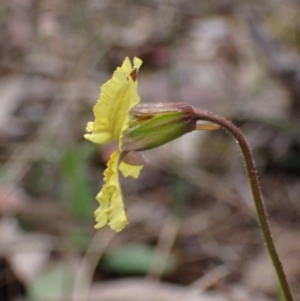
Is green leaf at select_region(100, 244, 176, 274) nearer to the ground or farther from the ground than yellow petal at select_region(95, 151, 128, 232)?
nearer to the ground

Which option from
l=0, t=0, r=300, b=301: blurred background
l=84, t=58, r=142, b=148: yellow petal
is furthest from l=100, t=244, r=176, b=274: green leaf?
l=84, t=58, r=142, b=148: yellow petal

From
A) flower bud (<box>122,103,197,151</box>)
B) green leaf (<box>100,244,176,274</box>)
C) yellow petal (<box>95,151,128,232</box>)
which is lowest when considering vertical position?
green leaf (<box>100,244,176,274</box>)

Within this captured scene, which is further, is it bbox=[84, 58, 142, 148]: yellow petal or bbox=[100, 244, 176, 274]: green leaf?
bbox=[100, 244, 176, 274]: green leaf

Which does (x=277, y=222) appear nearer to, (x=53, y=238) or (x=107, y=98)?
(x=53, y=238)

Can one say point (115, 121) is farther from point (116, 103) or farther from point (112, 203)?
point (112, 203)

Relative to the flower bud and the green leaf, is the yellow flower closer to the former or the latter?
the flower bud

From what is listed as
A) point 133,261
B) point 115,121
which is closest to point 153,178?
point 133,261

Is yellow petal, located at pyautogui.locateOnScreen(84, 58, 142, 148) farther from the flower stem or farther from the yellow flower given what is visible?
the flower stem

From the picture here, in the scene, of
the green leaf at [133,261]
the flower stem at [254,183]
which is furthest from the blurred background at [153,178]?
the flower stem at [254,183]
